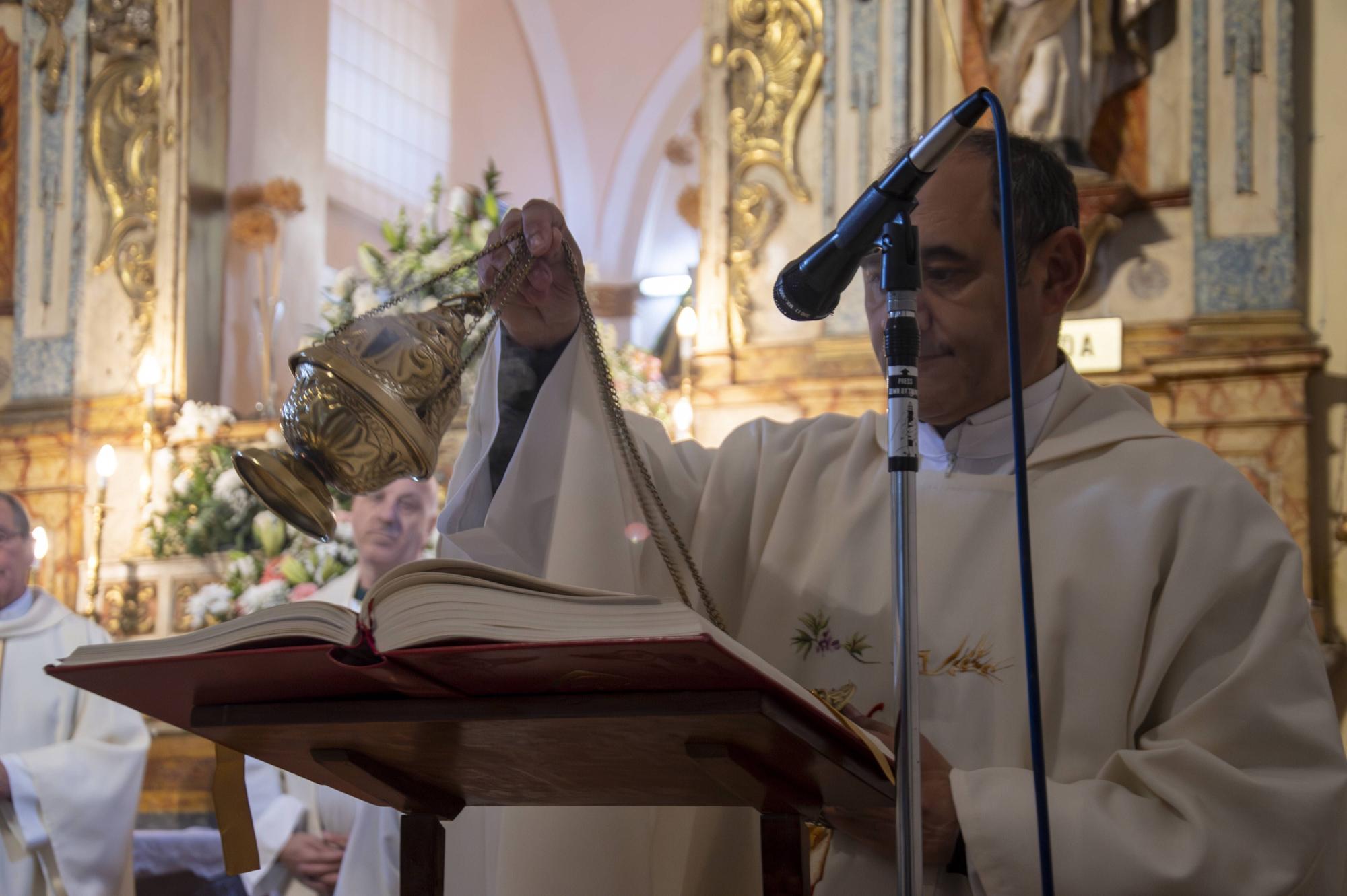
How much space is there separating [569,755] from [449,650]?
0.96 ft

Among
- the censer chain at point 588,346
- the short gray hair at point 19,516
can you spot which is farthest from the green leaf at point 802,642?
the short gray hair at point 19,516

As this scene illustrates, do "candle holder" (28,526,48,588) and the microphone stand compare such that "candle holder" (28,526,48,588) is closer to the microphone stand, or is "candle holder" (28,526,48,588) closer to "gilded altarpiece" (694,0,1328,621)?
"gilded altarpiece" (694,0,1328,621)

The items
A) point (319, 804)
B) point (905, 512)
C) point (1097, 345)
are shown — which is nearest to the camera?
point (905, 512)

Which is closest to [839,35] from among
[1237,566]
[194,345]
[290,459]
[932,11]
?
[932,11]

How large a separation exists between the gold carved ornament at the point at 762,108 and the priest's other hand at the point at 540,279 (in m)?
3.65

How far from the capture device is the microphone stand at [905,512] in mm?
1362

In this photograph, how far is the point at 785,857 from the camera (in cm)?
159

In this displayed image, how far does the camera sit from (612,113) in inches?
460

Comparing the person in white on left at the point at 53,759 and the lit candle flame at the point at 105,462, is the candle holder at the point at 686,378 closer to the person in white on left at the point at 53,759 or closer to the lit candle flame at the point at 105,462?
the person in white on left at the point at 53,759

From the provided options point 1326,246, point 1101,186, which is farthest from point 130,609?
point 1326,246

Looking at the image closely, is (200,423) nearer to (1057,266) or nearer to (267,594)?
(267,594)

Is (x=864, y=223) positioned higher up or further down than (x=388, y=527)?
higher up

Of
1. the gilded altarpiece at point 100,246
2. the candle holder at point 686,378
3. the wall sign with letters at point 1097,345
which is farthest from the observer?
the gilded altarpiece at point 100,246

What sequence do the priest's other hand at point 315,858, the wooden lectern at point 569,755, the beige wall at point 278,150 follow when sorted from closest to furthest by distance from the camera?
the wooden lectern at point 569,755 < the priest's other hand at point 315,858 < the beige wall at point 278,150
